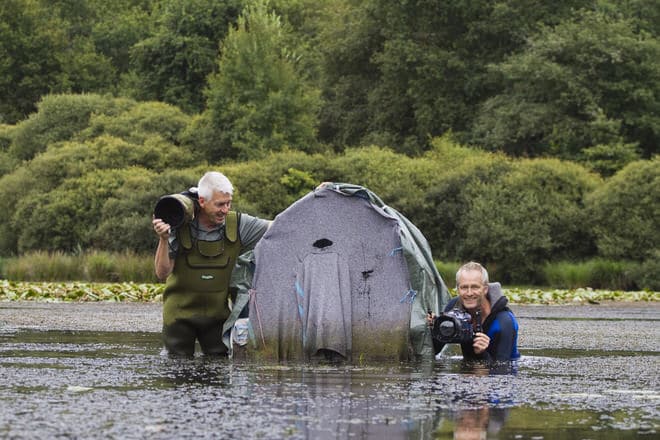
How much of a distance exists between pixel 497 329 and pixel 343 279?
4.39 ft

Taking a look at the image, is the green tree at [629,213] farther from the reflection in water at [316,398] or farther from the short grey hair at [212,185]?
the short grey hair at [212,185]

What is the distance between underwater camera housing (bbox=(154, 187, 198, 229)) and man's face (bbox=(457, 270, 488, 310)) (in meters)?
2.25

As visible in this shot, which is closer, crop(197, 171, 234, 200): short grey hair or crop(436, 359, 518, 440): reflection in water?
crop(436, 359, 518, 440): reflection in water

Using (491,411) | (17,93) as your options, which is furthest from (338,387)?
(17,93)

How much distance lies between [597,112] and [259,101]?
11.5 meters

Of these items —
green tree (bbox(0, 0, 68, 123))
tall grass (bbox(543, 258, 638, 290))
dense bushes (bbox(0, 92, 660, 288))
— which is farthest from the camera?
green tree (bbox(0, 0, 68, 123))

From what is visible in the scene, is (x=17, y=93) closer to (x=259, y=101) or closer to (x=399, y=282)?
(x=259, y=101)

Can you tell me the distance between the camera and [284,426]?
698 cm

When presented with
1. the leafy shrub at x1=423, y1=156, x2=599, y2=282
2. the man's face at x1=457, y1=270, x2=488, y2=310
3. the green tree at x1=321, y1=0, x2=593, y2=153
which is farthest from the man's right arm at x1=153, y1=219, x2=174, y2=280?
the green tree at x1=321, y1=0, x2=593, y2=153

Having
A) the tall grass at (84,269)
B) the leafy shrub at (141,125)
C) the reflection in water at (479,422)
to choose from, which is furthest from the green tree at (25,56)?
the reflection in water at (479,422)

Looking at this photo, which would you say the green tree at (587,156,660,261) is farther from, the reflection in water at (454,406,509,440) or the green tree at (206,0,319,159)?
the reflection in water at (454,406,509,440)

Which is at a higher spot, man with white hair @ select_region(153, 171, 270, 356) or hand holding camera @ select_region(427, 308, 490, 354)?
man with white hair @ select_region(153, 171, 270, 356)

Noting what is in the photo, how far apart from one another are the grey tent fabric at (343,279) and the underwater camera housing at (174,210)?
809 millimetres

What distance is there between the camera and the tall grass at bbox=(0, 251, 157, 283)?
32856mm
